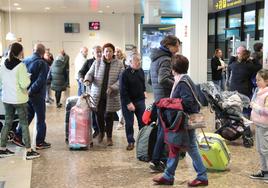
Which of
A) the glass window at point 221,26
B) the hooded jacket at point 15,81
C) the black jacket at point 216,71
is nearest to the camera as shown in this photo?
the hooded jacket at point 15,81

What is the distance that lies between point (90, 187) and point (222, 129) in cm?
257

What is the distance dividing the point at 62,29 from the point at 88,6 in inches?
127

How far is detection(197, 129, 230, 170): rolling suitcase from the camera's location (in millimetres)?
4512

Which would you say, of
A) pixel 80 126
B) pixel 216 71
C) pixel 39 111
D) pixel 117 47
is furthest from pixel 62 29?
pixel 80 126

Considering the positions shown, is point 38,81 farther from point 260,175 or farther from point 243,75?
point 243,75

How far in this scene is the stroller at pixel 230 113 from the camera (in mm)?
5898

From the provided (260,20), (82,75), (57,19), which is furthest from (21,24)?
(82,75)

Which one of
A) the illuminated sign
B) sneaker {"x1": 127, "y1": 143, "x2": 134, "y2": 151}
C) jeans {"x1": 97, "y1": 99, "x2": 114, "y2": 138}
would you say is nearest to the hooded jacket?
jeans {"x1": 97, "y1": 99, "x2": 114, "y2": 138}

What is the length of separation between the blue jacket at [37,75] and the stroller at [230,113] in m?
2.39

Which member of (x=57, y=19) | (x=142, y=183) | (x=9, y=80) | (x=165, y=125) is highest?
(x=57, y=19)

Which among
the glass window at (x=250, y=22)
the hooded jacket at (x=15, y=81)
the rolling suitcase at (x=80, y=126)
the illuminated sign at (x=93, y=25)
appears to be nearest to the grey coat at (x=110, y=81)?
the rolling suitcase at (x=80, y=126)

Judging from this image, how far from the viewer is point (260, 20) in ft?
50.0

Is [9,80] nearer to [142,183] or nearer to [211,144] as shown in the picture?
[142,183]

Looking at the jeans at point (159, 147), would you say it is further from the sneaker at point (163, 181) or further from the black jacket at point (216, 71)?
the black jacket at point (216, 71)
